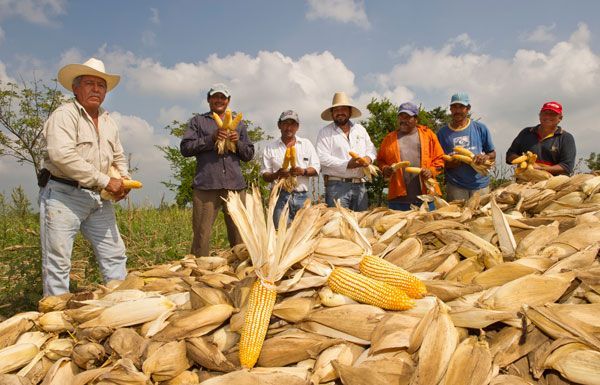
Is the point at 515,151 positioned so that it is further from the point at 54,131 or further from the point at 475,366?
the point at 54,131

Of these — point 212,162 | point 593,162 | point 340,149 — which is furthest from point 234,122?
point 593,162

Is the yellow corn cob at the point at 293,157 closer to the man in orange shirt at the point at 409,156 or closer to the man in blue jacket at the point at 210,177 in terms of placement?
the man in blue jacket at the point at 210,177

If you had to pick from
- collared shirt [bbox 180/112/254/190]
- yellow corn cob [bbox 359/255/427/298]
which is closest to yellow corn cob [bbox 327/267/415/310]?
yellow corn cob [bbox 359/255/427/298]

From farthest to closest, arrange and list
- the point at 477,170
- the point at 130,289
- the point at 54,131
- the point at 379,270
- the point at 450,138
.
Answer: the point at 450,138 → the point at 477,170 → the point at 54,131 → the point at 130,289 → the point at 379,270

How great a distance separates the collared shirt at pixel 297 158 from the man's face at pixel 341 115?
526mm

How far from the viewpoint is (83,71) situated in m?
3.69

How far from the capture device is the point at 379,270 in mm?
1859

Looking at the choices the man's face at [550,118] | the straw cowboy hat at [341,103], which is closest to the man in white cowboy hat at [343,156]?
the straw cowboy hat at [341,103]

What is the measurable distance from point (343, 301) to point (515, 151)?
4533 mm

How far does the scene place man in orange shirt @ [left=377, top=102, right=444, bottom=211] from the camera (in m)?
5.24

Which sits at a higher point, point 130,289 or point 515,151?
point 515,151

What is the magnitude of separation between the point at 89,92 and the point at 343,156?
3.16 metres

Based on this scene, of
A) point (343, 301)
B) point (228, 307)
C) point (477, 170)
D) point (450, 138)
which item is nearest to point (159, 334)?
point (228, 307)

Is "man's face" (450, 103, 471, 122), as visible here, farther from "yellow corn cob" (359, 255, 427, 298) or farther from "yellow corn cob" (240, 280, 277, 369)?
"yellow corn cob" (240, 280, 277, 369)
